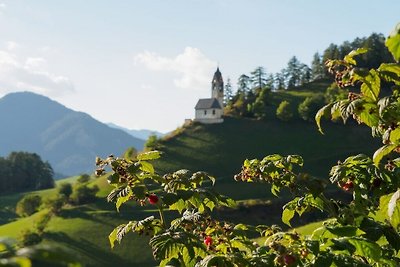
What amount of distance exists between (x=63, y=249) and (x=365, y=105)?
3787 millimetres

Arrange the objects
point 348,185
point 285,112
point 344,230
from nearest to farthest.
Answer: point 344,230 < point 348,185 < point 285,112

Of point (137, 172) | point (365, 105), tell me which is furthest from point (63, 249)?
point (365, 105)

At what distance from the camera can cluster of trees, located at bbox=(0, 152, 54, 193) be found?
154375 mm

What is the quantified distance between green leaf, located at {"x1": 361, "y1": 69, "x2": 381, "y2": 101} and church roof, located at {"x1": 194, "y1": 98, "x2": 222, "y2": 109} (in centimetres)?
13738

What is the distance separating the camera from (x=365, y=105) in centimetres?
477

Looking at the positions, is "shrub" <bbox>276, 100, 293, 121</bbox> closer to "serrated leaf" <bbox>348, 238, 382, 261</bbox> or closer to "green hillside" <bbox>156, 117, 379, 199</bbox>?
"green hillside" <bbox>156, 117, 379, 199</bbox>

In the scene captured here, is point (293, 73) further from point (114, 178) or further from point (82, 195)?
point (114, 178)

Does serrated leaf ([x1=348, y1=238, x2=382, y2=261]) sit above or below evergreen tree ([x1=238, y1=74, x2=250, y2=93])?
below

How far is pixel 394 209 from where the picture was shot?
421 centimetres

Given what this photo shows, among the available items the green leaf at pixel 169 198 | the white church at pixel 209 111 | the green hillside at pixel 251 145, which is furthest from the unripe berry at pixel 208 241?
the white church at pixel 209 111

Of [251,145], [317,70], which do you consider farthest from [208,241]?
[317,70]

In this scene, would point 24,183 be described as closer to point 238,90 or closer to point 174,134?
point 174,134

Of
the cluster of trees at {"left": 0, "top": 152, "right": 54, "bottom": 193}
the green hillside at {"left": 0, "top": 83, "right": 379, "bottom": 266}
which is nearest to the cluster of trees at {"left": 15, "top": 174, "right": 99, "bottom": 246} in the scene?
the green hillside at {"left": 0, "top": 83, "right": 379, "bottom": 266}

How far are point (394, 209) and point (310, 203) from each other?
1430mm
